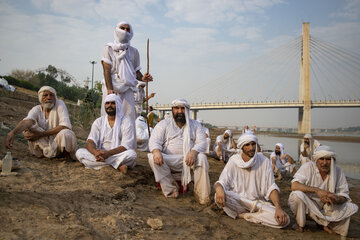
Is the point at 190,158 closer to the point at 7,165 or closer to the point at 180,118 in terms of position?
the point at 180,118

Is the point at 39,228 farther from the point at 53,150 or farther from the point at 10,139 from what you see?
the point at 53,150

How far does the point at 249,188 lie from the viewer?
10.9 feet

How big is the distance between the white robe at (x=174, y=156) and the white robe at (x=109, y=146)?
386 millimetres

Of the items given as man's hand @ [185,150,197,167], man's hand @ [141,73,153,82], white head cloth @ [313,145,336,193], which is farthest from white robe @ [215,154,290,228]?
man's hand @ [141,73,153,82]

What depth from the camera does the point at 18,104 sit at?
364 inches

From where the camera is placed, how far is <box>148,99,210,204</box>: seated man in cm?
353

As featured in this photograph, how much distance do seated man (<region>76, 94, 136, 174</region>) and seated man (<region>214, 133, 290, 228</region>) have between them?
134cm

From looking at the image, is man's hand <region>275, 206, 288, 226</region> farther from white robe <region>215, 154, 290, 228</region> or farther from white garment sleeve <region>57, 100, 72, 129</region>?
white garment sleeve <region>57, 100, 72, 129</region>

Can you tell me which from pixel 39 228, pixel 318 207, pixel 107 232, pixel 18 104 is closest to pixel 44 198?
pixel 39 228

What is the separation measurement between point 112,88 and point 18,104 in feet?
19.9

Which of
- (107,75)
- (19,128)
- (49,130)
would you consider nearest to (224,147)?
(107,75)

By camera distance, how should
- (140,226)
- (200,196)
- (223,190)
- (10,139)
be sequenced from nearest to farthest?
(140,226), (223,190), (200,196), (10,139)

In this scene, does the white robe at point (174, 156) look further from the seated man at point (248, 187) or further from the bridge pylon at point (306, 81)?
the bridge pylon at point (306, 81)

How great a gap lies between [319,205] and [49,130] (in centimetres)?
377
